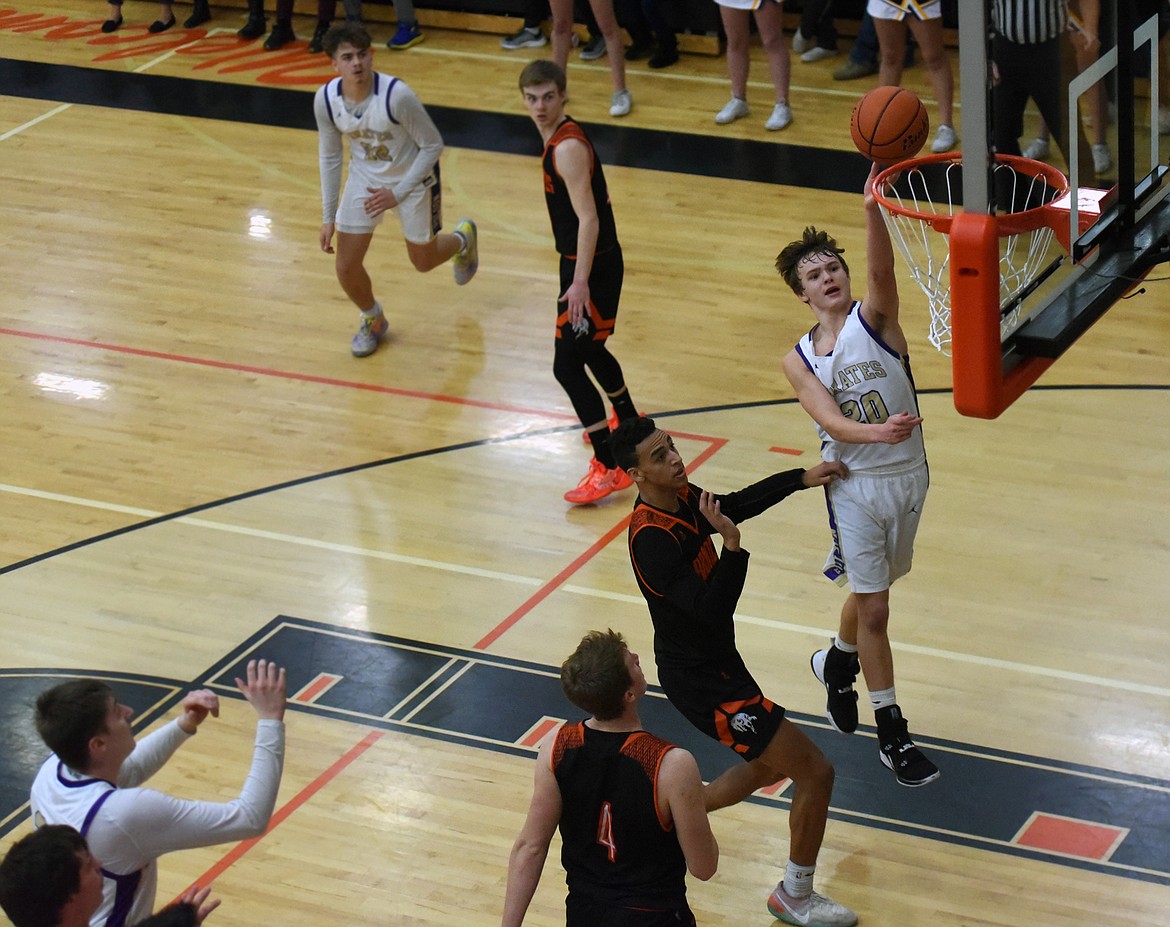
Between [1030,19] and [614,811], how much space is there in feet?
8.23

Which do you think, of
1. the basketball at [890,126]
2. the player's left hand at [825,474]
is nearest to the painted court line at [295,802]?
the player's left hand at [825,474]

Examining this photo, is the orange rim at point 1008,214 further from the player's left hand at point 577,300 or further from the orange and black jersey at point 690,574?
the player's left hand at point 577,300

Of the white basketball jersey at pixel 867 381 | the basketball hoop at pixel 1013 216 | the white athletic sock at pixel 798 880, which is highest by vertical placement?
the basketball hoop at pixel 1013 216

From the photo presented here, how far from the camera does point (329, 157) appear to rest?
29.0 ft

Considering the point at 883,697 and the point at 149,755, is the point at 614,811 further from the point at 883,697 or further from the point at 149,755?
the point at 883,697

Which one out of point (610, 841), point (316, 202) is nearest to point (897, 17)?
point (316, 202)

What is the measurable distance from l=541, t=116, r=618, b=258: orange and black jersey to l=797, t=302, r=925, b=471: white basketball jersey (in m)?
2.50

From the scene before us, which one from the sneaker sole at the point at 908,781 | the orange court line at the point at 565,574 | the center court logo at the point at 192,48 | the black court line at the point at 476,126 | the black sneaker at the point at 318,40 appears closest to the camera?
the sneaker sole at the point at 908,781

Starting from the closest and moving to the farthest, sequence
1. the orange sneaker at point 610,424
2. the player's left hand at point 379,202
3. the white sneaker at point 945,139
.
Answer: the orange sneaker at point 610,424, the player's left hand at point 379,202, the white sneaker at point 945,139

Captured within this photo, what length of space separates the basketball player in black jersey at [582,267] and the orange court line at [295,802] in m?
1.95

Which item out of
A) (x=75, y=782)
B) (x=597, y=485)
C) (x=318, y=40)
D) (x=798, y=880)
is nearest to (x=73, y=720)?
(x=75, y=782)

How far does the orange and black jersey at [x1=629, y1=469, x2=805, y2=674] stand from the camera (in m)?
4.60

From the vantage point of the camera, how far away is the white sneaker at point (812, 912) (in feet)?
16.7

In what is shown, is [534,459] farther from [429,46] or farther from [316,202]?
[429,46]
